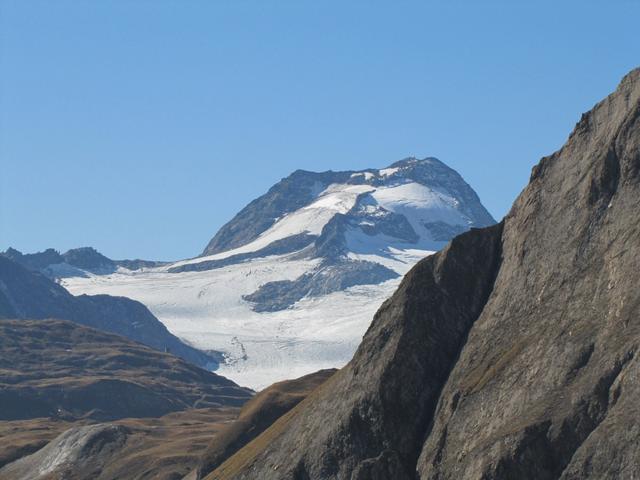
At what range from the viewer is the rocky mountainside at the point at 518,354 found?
252 ft

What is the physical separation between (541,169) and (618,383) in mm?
28508

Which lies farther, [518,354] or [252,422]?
[252,422]

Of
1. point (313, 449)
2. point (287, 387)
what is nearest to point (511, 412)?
point (313, 449)

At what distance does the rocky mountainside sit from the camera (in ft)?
252

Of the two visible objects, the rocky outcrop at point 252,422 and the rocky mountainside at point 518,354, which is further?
the rocky outcrop at point 252,422

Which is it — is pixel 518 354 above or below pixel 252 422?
below

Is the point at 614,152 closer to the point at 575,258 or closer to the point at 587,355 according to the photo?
the point at 575,258

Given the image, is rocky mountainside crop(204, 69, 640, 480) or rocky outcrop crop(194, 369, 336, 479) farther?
rocky outcrop crop(194, 369, 336, 479)

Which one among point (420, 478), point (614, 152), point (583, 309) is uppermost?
point (614, 152)

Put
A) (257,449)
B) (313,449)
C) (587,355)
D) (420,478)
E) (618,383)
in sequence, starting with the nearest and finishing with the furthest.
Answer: (618,383) → (587,355) → (420,478) → (313,449) → (257,449)

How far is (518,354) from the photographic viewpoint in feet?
286

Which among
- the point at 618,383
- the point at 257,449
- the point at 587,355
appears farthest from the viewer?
the point at 257,449

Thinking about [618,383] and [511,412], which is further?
[511,412]

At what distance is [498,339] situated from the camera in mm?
92375
